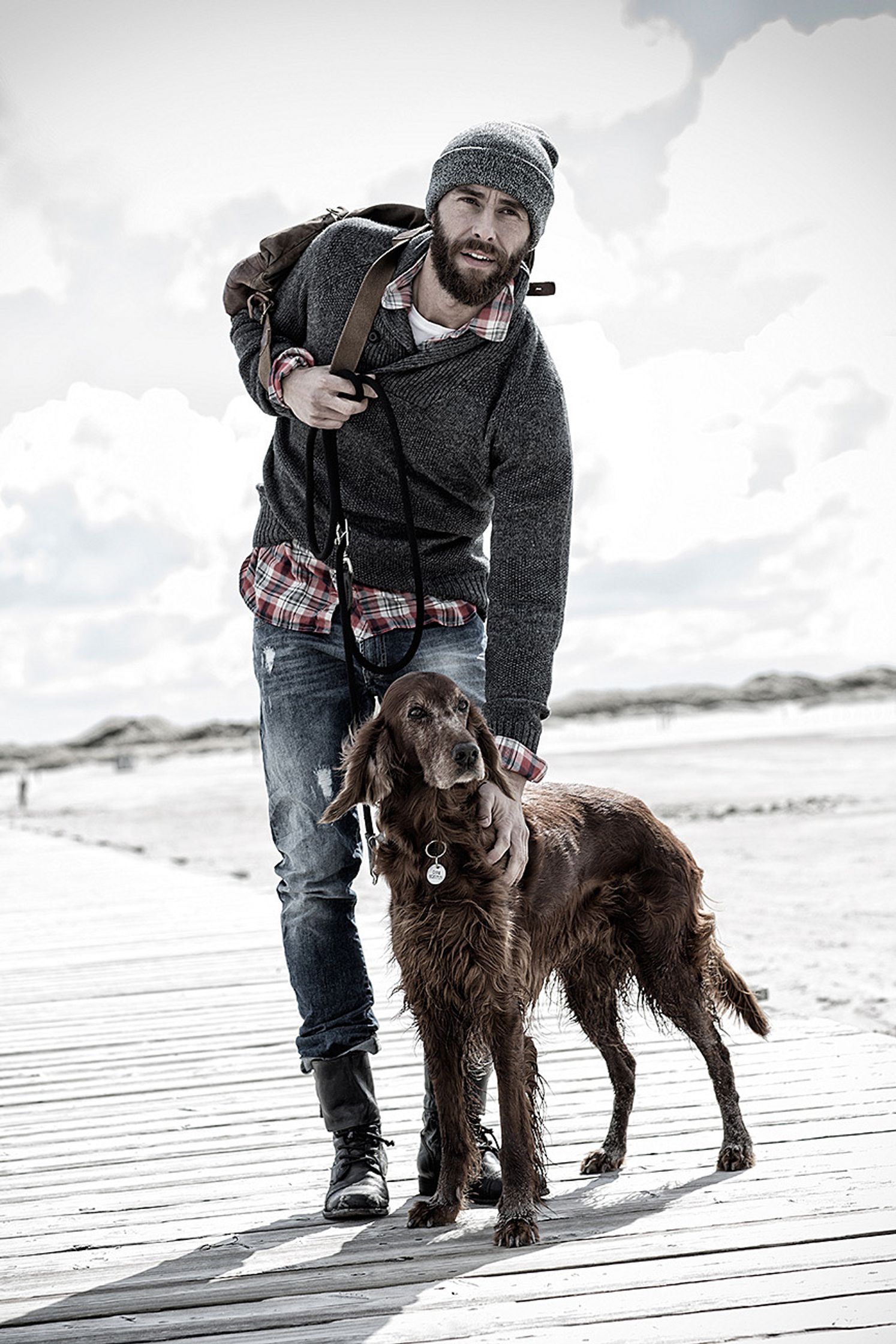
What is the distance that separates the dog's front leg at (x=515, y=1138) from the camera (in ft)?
8.65

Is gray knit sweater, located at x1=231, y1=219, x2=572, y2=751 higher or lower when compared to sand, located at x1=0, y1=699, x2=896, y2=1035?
higher

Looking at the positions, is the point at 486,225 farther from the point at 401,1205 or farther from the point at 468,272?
the point at 401,1205

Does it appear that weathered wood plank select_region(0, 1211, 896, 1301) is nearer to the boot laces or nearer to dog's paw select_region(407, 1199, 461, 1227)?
dog's paw select_region(407, 1199, 461, 1227)

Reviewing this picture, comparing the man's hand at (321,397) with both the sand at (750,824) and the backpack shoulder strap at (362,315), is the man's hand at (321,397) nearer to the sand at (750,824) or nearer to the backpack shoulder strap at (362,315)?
the backpack shoulder strap at (362,315)

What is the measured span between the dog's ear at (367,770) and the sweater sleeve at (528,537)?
1.17ft

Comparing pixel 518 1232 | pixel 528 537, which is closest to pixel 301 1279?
pixel 518 1232

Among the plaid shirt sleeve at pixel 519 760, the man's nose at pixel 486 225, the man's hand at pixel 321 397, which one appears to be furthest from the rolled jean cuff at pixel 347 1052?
the man's nose at pixel 486 225

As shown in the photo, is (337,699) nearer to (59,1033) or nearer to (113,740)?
(59,1033)

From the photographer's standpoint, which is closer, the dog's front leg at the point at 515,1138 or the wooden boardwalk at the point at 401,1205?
the wooden boardwalk at the point at 401,1205

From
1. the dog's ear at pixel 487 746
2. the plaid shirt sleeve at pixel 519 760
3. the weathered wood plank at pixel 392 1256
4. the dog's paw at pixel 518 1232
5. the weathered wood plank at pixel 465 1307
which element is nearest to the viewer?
the weathered wood plank at pixel 465 1307

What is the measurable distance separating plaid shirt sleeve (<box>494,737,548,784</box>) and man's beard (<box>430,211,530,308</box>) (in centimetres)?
98

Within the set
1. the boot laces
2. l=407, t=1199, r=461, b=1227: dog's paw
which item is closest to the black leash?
the boot laces

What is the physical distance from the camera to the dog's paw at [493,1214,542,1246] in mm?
2619

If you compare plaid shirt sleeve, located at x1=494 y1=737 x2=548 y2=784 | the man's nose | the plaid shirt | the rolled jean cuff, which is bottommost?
the rolled jean cuff
